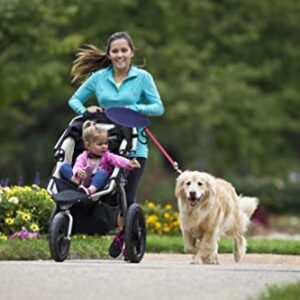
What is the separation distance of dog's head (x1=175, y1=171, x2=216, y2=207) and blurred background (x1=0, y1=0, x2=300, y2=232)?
19762mm

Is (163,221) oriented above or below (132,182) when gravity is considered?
below

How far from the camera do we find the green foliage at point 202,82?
37750mm

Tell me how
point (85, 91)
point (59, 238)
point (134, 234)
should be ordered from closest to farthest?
point (59, 238) < point (134, 234) < point (85, 91)

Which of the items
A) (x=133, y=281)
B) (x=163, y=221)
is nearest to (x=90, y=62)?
(x=133, y=281)

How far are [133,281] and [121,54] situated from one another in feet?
11.3

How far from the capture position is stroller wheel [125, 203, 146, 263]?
12.4 meters

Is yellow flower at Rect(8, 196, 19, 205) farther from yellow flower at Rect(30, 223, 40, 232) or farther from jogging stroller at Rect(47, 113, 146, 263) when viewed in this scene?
jogging stroller at Rect(47, 113, 146, 263)

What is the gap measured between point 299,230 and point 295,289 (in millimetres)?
20295

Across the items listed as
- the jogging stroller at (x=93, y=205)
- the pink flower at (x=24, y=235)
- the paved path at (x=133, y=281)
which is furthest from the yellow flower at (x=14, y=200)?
the paved path at (x=133, y=281)

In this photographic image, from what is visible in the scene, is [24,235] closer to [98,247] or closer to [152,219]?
[98,247]

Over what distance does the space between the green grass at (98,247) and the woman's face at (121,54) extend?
2.01 meters

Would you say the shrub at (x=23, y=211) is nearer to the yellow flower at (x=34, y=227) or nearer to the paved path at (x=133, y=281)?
the yellow flower at (x=34, y=227)

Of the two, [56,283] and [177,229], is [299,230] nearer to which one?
[177,229]

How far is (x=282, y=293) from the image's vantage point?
30.9ft
